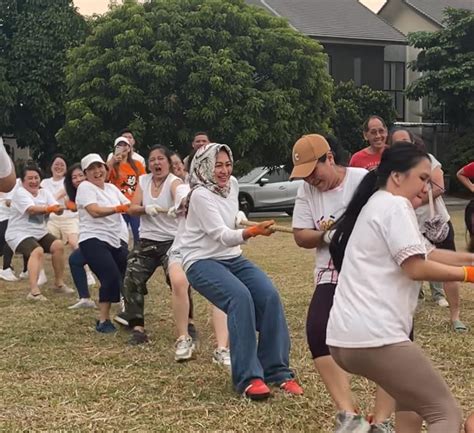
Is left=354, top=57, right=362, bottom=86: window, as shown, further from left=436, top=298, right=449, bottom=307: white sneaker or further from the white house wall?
left=436, top=298, right=449, bottom=307: white sneaker

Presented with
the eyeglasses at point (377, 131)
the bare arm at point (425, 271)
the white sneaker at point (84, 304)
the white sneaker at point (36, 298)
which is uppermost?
the eyeglasses at point (377, 131)

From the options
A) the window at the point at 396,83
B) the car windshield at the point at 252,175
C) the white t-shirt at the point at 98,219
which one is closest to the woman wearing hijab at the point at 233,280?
the white t-shirt at the point at 98,219

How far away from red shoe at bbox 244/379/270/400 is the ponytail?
1365mm

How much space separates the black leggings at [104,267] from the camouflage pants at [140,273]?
0.89ft

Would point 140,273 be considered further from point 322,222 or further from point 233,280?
point 322,222

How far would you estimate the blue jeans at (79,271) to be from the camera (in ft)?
24.0

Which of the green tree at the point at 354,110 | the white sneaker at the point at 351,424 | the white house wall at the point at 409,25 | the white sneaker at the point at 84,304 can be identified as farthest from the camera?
the white house wall at the point at 409,25

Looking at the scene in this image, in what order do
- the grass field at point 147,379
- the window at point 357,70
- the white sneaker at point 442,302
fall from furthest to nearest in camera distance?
1. the window at point 357,70
2. the white sneaker at point 442,302
3. the grass field at point 147,379

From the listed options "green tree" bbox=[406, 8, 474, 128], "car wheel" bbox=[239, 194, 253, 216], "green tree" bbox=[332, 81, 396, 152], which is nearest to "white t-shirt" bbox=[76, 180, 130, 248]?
"car wheel" bbox=[239, 194, 253, 216]

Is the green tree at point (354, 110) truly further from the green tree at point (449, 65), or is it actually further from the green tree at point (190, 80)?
the green tree at point (190, 80)

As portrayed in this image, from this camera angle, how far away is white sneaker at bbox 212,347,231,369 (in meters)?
5.16

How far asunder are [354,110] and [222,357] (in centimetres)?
2403

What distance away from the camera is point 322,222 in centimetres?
399

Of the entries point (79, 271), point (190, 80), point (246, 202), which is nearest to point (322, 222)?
point (79, 271)
